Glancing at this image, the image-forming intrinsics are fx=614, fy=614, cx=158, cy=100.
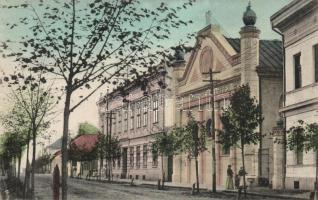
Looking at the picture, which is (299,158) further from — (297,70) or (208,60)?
(208,60)

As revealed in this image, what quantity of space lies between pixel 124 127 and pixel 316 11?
41441mm

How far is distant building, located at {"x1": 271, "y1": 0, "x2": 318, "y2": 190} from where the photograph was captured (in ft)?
91.3

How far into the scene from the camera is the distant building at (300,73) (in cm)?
2783

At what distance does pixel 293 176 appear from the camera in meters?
29.9

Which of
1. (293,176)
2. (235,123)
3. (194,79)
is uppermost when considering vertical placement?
(194,79)

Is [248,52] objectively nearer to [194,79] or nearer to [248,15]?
[248,15]

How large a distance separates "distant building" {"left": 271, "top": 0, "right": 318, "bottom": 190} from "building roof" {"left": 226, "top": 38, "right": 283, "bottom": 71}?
602cm

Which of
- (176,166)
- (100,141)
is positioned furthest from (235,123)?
(100,141)

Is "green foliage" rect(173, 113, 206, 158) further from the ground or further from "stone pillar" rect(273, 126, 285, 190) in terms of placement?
"stone pillar" rect(273, 126, 285, 190)

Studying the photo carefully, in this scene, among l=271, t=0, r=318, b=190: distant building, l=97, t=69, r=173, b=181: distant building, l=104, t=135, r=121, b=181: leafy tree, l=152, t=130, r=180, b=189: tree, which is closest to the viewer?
l=271, t=0, r=318, b=190: distant building

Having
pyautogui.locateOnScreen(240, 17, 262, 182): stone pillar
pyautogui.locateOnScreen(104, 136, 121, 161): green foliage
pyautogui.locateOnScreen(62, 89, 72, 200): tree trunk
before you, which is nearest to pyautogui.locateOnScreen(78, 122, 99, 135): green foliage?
pyautogui.locateOnScreen(104, 136, 121, 161): green foliage

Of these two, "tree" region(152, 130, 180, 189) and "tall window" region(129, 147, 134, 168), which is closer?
"tree" region(152, 130, 180, 189)

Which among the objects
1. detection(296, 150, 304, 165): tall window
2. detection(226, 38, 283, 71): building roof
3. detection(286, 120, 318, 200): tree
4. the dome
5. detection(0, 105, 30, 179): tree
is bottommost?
detection(296, 150, 304, 165): tall window

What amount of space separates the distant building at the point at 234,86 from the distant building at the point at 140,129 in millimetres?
2525
